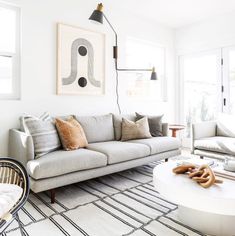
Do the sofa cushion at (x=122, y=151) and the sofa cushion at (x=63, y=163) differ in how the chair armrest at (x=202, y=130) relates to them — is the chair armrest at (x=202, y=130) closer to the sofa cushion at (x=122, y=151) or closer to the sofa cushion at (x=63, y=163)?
the sofa cushion at (x=122, y=151)

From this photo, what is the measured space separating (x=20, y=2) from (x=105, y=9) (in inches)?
53.1

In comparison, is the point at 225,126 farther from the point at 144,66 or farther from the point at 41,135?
the point at 41,135

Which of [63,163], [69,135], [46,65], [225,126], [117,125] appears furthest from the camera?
[225,126]

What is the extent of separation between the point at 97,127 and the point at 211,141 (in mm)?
1653

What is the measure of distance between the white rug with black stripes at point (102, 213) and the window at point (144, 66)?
82.0 inches

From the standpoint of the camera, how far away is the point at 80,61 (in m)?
3.38

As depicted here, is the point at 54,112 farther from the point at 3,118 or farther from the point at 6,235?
the point at 6,235

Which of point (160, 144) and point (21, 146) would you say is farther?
point (160, 144)

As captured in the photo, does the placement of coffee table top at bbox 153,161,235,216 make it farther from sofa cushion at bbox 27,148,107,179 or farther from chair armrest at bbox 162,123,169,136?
chair armrest at bbox 162,123,169,136

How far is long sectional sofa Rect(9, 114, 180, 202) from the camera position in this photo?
210cm

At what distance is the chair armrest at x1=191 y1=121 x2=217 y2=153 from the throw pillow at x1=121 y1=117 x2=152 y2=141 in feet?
2.27

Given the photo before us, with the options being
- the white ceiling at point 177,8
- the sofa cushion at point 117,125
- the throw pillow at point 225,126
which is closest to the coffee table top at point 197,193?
the sofa cushion at point 117,125

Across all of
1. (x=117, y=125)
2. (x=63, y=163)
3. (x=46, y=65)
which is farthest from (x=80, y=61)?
(x=63, y=163)

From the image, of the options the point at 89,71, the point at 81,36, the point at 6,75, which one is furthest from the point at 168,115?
the point at 6,75
